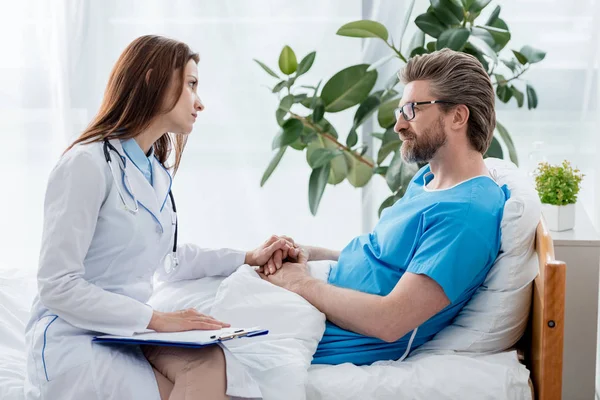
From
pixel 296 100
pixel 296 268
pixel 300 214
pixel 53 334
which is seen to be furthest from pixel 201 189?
pixel 53 334

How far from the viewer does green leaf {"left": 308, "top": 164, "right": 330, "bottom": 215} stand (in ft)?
9.92

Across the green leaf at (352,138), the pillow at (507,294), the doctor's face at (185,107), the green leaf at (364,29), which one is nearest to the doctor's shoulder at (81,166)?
the doctor's face at (185,107)

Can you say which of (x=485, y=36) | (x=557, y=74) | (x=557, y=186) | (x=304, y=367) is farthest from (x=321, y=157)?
(x=304, y=367)

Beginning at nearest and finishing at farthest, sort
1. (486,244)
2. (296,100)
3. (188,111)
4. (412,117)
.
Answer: (486,244)
(188,111)
(412,117)
(296,100)

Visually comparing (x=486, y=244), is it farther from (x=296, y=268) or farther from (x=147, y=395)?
(x=147, y=395)

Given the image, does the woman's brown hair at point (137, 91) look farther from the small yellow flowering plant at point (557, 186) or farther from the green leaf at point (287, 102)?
the green leaf at point (287, 102)

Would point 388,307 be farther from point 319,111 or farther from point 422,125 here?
point 319,111

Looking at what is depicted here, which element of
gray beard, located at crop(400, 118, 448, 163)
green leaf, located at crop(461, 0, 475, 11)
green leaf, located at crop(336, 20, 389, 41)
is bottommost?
gray beard, located at crop(400, 118, 448, 163)

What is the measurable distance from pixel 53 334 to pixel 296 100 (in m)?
1.67

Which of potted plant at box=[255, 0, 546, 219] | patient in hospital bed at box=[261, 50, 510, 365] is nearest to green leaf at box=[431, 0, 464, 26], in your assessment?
potted plant at box=[255, 0, 546, 219]

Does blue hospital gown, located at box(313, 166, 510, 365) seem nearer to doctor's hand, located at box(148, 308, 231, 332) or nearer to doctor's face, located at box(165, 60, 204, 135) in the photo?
doctor's hand, located at box(148, 308, 231, 332)

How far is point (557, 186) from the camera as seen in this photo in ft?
6.93

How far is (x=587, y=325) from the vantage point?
1.92m

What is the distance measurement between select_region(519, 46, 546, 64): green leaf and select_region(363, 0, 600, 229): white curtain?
1.25 ft
